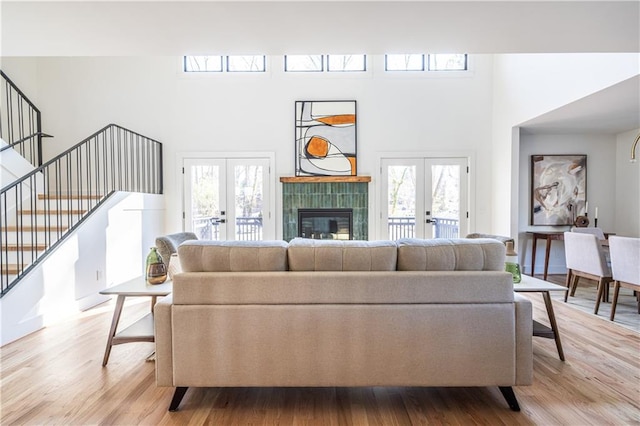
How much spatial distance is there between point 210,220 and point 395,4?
4.40 metres

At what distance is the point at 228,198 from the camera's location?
17.8 feet

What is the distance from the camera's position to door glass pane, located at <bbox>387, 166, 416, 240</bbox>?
5.41 meters

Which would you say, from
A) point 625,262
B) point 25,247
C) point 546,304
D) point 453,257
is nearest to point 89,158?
point 25,247

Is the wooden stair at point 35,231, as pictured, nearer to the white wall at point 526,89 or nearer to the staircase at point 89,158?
the staircase at point 89,158

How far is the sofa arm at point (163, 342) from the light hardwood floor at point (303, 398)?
22 cm

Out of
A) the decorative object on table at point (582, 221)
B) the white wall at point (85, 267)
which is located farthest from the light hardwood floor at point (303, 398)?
the decorative object on table at point (582, 221)

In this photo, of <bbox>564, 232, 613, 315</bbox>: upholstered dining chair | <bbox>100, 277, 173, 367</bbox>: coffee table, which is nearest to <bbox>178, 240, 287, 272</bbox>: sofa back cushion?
<bbox>100, 277, 173, 367</bbox>: coffee table

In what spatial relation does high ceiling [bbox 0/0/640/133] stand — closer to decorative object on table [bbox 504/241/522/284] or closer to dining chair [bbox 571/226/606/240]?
decorative object on table [bbox 504/241/522/284]

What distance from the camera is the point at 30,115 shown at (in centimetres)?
516

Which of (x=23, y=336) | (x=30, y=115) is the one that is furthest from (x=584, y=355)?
(x=30, y=115)

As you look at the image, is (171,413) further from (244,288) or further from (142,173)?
(142,173)

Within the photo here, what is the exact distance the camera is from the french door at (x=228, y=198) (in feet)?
17.7

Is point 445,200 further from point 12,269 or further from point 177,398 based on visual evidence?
point 12,269

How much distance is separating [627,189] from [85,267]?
297 inches
